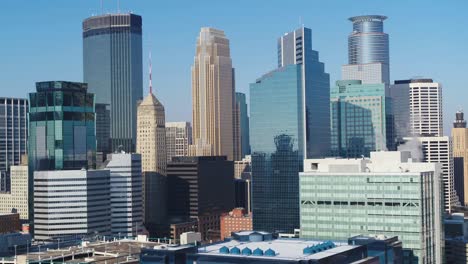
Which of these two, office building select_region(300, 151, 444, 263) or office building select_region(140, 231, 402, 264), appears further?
office building select_region(300, 151, 444, 263)

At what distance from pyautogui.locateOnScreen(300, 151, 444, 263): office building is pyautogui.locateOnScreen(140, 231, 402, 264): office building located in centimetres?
2144

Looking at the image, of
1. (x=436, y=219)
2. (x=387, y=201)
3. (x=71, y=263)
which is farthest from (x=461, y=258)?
(x=71, y=263)

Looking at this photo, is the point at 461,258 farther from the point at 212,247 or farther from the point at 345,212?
the point at 212,247

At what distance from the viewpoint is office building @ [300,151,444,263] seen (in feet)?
541

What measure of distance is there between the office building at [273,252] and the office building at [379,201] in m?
21.4

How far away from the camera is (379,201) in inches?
6590

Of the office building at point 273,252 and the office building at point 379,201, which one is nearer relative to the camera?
the office building at point 273,252

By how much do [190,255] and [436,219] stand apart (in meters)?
69.5

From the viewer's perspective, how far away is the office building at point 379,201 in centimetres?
16488

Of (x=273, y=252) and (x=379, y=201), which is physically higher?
(x=379, y=201)

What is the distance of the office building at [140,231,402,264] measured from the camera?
121812 millimetres

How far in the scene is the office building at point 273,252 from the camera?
12181cm

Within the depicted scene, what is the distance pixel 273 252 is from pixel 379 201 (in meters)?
50.6

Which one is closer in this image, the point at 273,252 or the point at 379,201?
the point at 273,252
